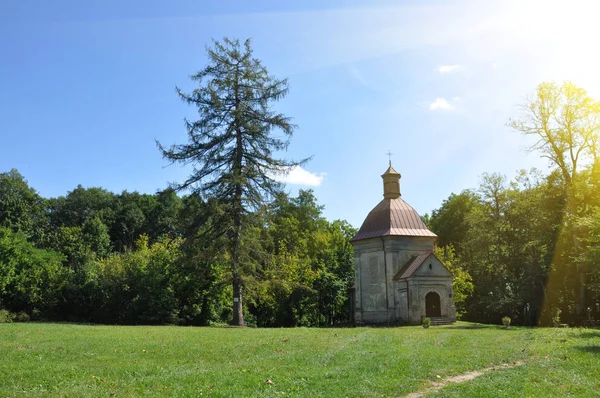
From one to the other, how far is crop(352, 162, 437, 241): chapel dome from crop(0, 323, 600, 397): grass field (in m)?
20.8

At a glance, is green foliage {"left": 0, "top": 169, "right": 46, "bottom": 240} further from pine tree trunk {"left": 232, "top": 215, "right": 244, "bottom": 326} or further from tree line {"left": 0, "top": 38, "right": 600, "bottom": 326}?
pine tree trunk {"left": 232, "top": 215, "right": 244, "bottom": 326}

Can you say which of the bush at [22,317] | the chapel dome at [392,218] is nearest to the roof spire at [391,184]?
the chapel dome at [392,218]

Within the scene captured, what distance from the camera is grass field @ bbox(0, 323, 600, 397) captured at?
30.0ft

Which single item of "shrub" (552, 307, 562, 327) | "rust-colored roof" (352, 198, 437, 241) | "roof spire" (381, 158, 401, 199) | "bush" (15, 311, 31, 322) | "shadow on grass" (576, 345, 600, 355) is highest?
"roof spire" (381, 158, 401, 199)

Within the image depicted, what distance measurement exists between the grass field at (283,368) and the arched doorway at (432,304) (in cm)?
1903

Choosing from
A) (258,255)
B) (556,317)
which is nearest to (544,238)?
(556,317)

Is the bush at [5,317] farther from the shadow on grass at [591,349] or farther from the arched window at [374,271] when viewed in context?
the shadow on grass at [591,349]

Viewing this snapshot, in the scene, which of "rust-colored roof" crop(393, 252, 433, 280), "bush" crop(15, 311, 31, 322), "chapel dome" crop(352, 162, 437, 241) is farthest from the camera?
"chapel dome" crop(352, 162, 437, 241)

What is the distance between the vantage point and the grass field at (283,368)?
916 cm

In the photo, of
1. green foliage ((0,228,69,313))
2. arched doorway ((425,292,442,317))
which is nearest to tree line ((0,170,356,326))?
green foliage ((0,228,69,313))

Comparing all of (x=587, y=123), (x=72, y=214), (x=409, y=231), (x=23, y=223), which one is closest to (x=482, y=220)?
(x=409, y=231)

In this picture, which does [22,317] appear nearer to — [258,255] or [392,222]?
[258,255]

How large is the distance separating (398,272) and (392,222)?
364cm

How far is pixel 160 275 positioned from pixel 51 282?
778 centimetres
